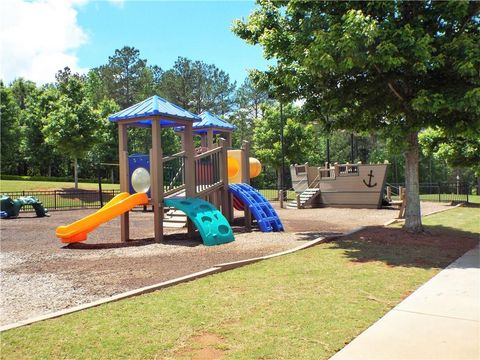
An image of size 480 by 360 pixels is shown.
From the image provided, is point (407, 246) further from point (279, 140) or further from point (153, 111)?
point (279, 140)

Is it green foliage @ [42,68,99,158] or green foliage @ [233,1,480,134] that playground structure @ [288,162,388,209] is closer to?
green foliage @ [233,1,480,134]

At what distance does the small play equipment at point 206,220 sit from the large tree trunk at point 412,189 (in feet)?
16.1

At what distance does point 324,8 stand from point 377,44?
1.89 meters

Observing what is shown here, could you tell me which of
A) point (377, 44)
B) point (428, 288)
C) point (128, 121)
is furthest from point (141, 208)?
point (428, 288)

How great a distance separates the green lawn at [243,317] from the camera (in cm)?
389

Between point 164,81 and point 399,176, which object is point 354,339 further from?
point 399,176

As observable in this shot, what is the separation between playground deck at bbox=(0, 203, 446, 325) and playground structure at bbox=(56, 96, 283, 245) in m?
0.50

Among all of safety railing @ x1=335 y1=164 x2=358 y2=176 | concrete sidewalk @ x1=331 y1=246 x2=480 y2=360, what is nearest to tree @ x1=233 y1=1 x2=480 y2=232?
concrete sidewalk @ x1=331 y1=246 x2=480 y2=360

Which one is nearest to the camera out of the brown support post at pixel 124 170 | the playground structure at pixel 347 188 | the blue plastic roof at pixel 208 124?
the brown support post at pixel 124 170

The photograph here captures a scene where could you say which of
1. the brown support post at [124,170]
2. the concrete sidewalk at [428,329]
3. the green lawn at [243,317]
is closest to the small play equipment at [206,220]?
the brown support post at [124,170]

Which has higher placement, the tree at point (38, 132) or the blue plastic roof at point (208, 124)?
the tree at point (38, 132)

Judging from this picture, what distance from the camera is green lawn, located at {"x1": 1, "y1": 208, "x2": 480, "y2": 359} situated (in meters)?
3.89

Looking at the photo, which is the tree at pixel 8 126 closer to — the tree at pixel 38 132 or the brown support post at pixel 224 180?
the tree at pixel 38 132

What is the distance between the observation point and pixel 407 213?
11.5 meters
